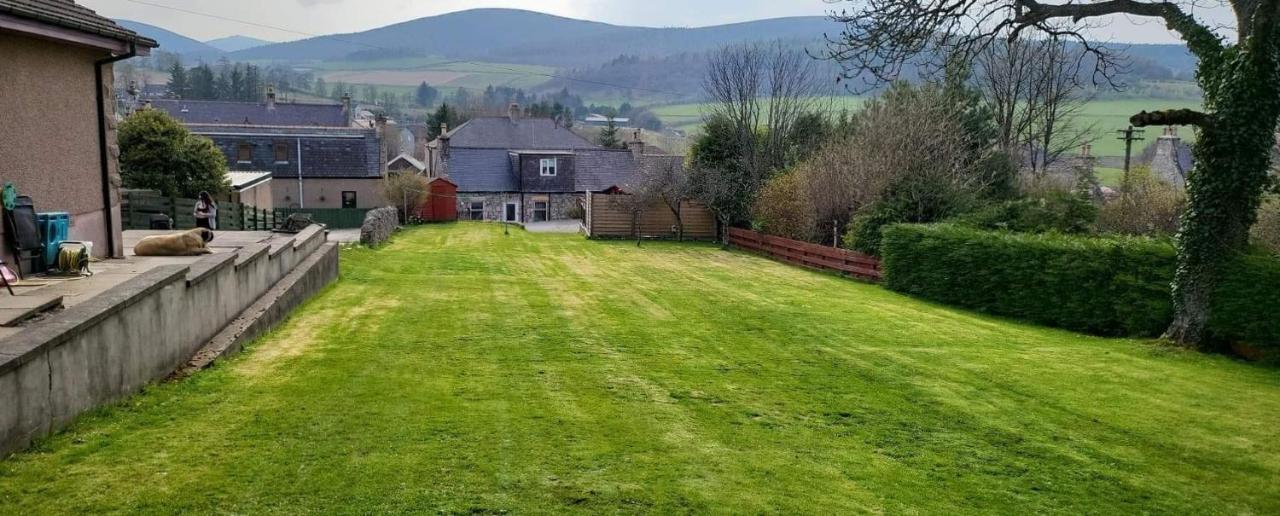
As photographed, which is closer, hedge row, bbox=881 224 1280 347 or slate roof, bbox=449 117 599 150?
hedge row, bbox=881 224 1280 347

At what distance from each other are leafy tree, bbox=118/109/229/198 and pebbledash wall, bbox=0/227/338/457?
19809mm

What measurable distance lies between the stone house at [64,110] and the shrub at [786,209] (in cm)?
2232

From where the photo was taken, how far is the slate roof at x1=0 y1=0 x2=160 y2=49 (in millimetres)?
9125

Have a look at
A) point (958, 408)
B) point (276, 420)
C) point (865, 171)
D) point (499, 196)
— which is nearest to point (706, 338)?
point (958, 408)

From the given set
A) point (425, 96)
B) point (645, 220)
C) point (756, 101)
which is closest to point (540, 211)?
point (645, 220)

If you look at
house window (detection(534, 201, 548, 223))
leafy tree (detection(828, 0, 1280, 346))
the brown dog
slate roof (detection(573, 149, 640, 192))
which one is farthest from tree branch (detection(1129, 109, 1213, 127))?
house window (detection(534, 201, 548, 223))

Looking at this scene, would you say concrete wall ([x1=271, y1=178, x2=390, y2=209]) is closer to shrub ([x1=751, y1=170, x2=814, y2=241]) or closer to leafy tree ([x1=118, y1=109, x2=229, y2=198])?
leafy tree ([x1=118, y1=109, x2=229, y2=198])

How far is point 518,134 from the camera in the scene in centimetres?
7544

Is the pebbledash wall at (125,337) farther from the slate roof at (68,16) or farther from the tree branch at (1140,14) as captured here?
the tree branch at (1140,14)

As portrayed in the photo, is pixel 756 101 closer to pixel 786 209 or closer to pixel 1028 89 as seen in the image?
pixel 786 209

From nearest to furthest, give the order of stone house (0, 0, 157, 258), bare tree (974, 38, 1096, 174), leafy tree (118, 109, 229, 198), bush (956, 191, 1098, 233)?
stone house (0, 0, 157, 258) → bush (956, 191, 1098, 233) → leafy tree (118, 109, 229, 198) → bare tree (974, 38, 1096, 174)

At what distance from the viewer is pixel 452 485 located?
5707mm

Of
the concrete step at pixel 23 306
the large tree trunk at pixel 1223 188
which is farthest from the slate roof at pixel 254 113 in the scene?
the concrete step at pixel 23 306

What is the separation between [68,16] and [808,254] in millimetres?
22552
